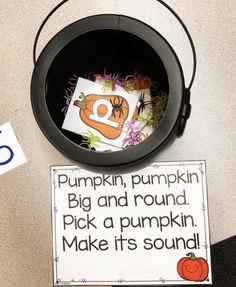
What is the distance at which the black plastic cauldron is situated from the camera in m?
0.60

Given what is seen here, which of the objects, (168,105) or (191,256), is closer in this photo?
(168,105)

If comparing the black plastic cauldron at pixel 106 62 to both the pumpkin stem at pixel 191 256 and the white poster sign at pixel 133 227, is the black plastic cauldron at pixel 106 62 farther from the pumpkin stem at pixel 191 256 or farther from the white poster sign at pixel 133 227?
the pumpkin stem at pixel 191 256

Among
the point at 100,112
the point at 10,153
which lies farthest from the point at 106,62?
the point at 10,153

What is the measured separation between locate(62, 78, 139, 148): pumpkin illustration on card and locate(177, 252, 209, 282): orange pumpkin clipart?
0.22 metres

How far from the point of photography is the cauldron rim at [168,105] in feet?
1.95

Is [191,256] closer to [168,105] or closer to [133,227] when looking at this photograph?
[133,227]

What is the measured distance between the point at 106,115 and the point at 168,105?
6.1 inches

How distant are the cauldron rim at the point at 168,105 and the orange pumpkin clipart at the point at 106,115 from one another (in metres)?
0.11

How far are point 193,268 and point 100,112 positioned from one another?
1.00ft

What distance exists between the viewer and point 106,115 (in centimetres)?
72

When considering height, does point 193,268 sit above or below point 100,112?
below

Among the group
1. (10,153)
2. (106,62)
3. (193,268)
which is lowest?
(193,268)

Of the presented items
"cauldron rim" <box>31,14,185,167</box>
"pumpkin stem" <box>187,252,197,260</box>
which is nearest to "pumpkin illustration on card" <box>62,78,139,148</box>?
"cauldron rim" <box>31,14,185,167</box>

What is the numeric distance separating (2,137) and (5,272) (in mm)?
237
